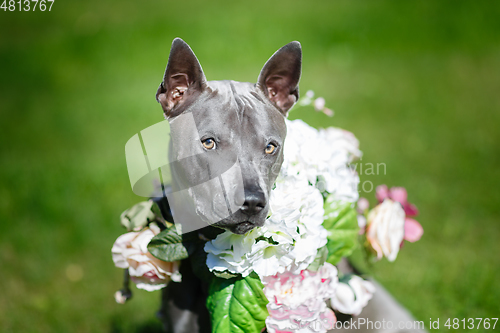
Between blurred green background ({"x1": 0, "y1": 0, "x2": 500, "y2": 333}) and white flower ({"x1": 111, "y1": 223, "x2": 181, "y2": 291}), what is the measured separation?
5.37ft

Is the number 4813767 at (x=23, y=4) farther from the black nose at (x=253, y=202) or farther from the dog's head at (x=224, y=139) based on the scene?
the black nose at (x=253, y=202)

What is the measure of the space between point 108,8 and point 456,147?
9.36 meters

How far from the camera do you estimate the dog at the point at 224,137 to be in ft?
5.48

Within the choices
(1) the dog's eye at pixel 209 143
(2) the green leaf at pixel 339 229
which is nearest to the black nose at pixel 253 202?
(1) the dog's eye at pixel 209 143

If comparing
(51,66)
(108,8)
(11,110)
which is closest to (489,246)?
(11,110)

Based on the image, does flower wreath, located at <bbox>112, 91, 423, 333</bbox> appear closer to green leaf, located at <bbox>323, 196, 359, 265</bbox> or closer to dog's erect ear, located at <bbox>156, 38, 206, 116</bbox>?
green leaf, located at <bbox>323, 196, 359, 265</bbox>

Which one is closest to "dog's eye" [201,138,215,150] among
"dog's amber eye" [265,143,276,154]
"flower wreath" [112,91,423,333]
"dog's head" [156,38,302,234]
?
"dog's head" [156,38,302,234]

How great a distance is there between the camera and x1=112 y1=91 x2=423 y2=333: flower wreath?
1768 mm

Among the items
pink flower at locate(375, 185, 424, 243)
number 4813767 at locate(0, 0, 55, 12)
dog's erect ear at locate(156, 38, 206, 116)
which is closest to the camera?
dog's erect ear at locate(156, 38, 206, 116)

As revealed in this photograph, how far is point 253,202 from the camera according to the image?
162 cm

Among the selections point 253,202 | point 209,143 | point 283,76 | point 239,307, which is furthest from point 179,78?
point 239,307

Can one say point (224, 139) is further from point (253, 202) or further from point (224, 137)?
point (253, 202)

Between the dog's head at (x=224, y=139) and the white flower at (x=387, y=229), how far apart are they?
2.11 ft

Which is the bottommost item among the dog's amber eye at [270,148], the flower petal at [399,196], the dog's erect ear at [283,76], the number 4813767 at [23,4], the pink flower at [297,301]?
the pink flower at [297,301]
